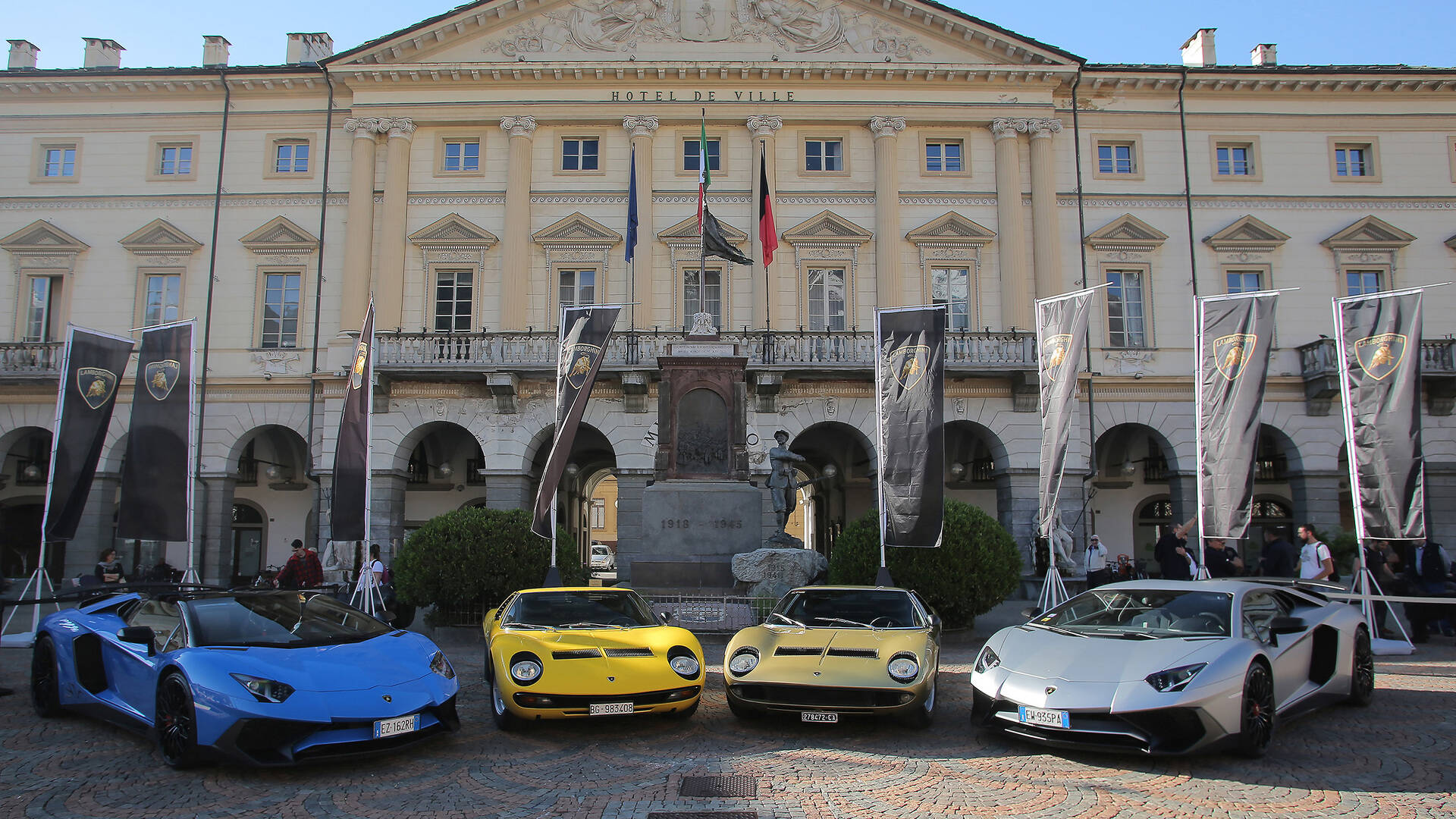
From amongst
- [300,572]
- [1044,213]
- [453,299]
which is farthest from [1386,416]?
[453,299]

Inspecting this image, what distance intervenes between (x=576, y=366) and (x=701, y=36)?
1556 cm

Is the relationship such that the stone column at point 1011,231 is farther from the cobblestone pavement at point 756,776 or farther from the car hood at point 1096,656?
the car hood at point 1096,656

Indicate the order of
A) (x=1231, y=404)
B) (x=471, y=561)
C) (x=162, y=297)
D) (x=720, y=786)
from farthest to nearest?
(x=162, y=297) → (x=471, y=561) → (x=1231, y=404) → (x=720, y=786)

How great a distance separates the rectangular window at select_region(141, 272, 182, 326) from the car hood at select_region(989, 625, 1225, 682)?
27.4 m

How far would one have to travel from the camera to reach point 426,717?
24.3 feet

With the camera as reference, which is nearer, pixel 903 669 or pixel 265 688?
pixel 265 688

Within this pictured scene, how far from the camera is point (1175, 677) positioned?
7.07m

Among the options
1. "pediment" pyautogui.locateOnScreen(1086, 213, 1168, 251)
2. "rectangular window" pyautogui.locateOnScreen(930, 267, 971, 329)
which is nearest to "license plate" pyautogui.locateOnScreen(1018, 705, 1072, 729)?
"rectangular window" pyautogui.locateOnScreen(930, 267, 971, 329)

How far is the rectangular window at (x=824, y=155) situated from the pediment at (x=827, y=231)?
5.23 feet

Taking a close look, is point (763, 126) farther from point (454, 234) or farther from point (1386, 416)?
point (1386, 416)

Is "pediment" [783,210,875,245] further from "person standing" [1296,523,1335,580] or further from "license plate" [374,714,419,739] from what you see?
"license plate" [374,714,419,739]

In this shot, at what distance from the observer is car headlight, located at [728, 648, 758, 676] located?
855 centimetres

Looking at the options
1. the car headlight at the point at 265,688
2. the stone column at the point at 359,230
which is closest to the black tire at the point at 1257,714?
the car headlight at the point at 265,688

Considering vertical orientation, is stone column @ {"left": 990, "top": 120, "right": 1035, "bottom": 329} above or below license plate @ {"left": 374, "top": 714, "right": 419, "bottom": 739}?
above
